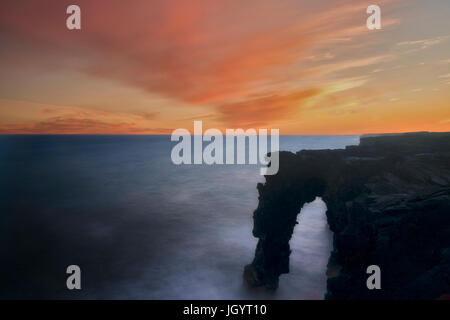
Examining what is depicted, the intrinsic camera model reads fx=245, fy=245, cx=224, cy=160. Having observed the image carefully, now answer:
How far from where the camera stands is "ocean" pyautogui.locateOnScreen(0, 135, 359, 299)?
1015 inches

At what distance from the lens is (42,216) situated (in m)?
49.7

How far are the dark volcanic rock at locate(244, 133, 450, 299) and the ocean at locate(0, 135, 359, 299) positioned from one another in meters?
7.27

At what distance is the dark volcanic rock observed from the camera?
34.9 feet

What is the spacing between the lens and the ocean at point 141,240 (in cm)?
2578

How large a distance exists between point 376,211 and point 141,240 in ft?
115

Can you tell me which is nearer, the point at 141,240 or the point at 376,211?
the point at 376,211

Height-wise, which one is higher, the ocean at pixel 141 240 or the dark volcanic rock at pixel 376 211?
the dark volcanic rock at pixel 376 211

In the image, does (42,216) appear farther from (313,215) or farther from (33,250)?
(313,215)

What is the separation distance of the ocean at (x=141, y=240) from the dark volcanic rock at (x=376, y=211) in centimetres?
727

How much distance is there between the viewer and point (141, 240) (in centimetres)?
3850

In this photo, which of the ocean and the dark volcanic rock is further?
the ocean

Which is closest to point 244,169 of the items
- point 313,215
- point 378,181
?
point 313,215

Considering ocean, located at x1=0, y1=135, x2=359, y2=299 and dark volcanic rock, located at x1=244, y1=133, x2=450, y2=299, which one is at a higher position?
dark volcanic rock, located at x1=244, y1=133, x2=450, y2=299

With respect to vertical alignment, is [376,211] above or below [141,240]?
above
